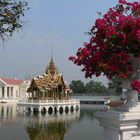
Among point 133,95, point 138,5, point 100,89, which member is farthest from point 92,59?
point 100,89

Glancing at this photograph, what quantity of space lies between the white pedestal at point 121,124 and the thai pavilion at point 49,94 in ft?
91.6

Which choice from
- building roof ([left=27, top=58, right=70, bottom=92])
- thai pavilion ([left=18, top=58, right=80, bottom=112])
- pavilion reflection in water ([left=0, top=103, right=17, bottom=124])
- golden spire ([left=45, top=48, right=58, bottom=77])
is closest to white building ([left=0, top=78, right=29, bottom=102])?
golden spire ([left=45, top=48, right=58, bottom=77])

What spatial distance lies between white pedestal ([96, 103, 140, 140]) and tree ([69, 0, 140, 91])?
0.30 m

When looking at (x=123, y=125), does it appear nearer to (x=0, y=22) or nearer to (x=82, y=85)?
(x=0, y=22)

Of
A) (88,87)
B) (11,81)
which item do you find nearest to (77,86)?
(88,87)

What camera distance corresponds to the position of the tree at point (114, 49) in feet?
11.5

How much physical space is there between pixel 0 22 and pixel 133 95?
2.18 meters

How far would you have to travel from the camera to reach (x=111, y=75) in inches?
144

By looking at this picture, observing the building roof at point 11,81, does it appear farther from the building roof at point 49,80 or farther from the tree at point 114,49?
the tree at point 114,49

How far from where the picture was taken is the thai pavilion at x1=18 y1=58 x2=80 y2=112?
106ft

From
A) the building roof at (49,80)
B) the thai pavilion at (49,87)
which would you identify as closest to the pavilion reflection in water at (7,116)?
the thai pavilion at (49,87)

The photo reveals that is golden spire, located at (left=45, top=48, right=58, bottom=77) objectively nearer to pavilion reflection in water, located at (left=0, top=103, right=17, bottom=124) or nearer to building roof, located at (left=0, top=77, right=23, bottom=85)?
pavilion reflection in water, located at (left=0, top=103, right=17, bottom=124)

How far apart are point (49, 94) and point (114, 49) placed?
31.4 m

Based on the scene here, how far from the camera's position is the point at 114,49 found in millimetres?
3602
